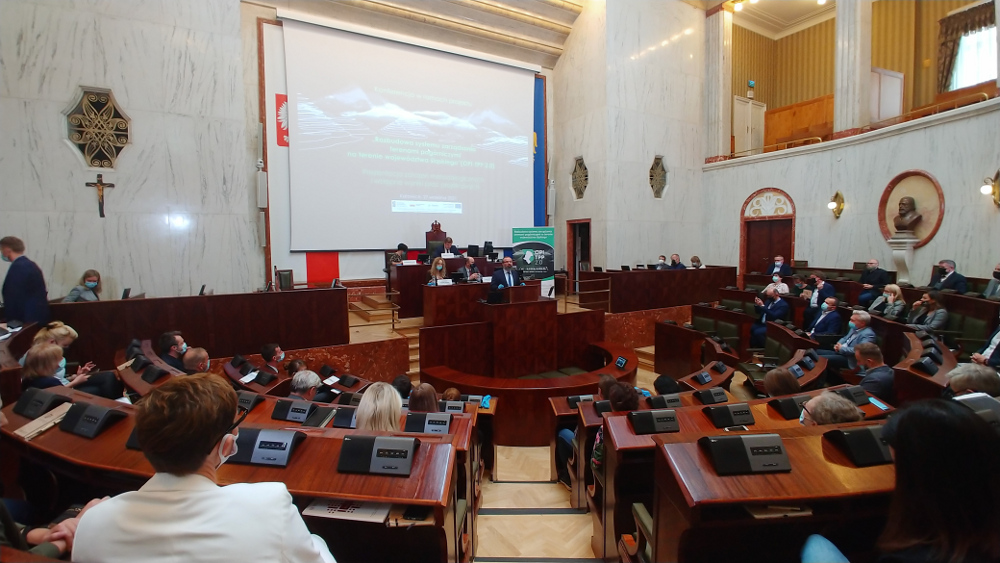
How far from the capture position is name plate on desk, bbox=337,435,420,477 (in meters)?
1.66

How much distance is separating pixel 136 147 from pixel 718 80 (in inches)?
498

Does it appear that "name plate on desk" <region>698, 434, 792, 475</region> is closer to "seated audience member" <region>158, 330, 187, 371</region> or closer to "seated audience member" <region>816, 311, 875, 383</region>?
"seated audience member" <region>816, 311, 875, 383</region>

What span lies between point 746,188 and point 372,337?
9.77 metres

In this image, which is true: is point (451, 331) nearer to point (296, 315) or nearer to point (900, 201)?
point (296, 315)

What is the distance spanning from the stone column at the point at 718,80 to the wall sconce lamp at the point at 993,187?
551 cm

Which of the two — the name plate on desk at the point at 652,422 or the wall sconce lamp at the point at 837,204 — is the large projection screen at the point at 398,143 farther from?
the name plate on desk at the point at 652,422

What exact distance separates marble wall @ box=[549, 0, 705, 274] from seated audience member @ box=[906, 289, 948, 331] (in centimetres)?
626

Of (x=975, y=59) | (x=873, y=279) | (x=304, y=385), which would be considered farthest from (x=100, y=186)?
(x=975, y=59)

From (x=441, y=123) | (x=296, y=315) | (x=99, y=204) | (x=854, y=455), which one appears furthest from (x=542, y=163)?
(x=854, y=455)

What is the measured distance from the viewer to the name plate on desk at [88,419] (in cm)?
202

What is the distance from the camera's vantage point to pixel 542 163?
1237cm

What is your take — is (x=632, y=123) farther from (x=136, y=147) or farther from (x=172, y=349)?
(x=172, y=349)

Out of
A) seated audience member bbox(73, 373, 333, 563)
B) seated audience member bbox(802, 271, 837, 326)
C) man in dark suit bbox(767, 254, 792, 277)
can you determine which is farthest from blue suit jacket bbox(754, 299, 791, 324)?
seated audience member bbox(73, 373, 333, 563)

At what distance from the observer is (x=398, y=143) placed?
1002cm
